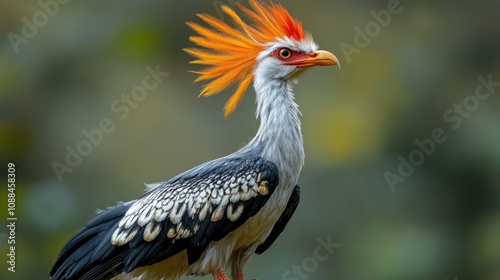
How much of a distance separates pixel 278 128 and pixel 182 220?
742 mm

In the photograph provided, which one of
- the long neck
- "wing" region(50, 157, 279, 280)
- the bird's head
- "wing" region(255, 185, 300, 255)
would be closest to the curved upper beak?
the bird's head

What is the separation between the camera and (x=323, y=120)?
948 cm

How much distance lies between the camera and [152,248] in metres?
5.09

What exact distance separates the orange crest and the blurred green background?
3900mm

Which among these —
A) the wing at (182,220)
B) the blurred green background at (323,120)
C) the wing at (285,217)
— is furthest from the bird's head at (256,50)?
the blurred green background at (323,120)

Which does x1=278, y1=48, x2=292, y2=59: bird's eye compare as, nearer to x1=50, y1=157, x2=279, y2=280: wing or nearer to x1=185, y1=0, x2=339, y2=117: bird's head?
x1=185, y1=0, x2=339, y2=117: bird's head

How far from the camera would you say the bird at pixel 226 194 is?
5109 millimetres

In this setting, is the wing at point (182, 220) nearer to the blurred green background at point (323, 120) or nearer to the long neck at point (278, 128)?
the long neck at point (278, 128)

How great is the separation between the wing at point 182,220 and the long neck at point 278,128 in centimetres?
10

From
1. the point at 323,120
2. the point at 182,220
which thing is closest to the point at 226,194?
the point at 182,220

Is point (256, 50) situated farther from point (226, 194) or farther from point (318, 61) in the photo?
point (226, 194)

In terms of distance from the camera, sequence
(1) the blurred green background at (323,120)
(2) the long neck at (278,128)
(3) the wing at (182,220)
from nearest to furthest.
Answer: (3) the wing at (182,220) < (2) the long neck at (278,128) < (1) the blurred green background at (323,120)

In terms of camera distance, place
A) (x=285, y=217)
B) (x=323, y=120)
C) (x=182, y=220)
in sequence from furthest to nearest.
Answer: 1. (x=323, y=120)
2. (x=285, y=217)
3. (x=182, y=220)

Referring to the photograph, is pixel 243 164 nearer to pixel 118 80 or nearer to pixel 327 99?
pixel 327 99
